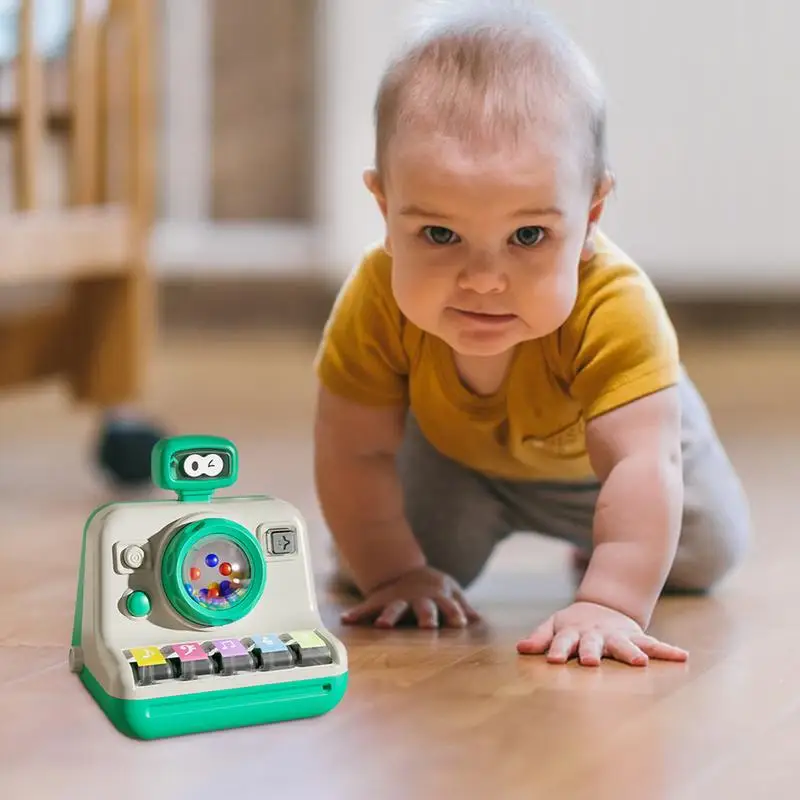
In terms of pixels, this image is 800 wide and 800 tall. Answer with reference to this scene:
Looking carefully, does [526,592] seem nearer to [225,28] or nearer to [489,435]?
[489,435]

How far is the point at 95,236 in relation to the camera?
4.86 feet

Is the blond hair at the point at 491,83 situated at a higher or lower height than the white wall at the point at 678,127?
higher

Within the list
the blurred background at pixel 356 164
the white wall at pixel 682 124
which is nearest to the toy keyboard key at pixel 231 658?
the blurred background at pixel 356 164

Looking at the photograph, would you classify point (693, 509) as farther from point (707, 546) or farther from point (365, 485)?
point (365, 485)

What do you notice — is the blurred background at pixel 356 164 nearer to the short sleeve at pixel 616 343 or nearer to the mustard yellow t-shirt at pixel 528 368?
the mustard yellow t-shirt at pixel 528 368

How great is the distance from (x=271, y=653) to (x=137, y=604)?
0.25 ft

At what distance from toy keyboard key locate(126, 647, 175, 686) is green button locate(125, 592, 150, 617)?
0.02 m

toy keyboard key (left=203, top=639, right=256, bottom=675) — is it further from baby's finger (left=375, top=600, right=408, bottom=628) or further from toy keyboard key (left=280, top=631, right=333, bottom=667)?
baby's finger (left=375, top=600, right=408, bottom=628)

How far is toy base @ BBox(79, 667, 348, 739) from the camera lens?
686mm

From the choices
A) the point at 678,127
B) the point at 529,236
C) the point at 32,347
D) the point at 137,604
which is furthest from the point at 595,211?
the point at 678,127

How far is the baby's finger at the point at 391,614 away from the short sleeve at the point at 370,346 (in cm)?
14

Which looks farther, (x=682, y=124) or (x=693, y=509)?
(x=682, y=124)

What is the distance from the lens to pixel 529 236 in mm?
845

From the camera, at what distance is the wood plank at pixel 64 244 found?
1355 mm
